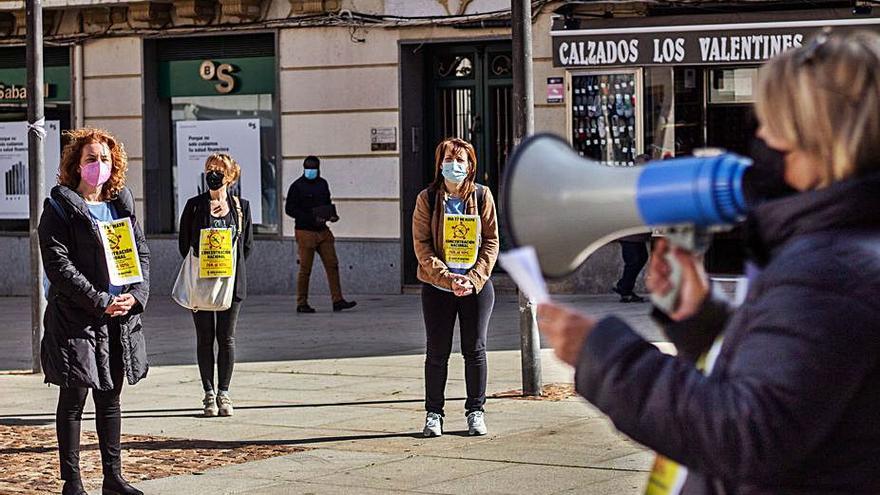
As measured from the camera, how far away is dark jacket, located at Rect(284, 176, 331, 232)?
1828 cm

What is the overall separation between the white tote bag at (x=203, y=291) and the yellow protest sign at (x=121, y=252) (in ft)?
8.58

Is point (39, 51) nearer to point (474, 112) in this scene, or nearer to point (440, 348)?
point (440, 348)

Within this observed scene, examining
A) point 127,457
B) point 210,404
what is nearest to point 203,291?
point 210,404

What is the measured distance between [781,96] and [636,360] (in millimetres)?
442

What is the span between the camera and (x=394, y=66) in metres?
19.7

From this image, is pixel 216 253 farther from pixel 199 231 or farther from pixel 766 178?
pixel 766 178

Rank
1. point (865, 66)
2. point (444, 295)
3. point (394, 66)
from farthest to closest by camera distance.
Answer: point (394, 66) < point (444, 295) < point (865, 66)

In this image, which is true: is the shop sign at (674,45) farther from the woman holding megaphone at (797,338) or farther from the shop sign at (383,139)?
the woman holding megaphone at (797,338)

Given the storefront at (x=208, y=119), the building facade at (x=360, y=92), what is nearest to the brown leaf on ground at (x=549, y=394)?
the building facade at (x=360, y=92)

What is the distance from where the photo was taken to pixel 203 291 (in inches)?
406

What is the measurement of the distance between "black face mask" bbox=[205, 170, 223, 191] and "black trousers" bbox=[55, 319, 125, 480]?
9.72 ft

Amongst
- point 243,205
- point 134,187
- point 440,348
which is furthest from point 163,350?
point 134,187

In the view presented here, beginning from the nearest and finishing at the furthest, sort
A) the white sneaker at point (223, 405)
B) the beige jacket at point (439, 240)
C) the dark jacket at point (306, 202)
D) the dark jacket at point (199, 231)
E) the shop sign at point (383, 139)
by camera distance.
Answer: the beige jacket at point (439, 240), the white sneaker at point (223, 405), the dark jacket at point (199, 231), the dark jacket at point (306, 202), the shop sign at point (383, 139)

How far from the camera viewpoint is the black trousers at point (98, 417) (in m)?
7.45
